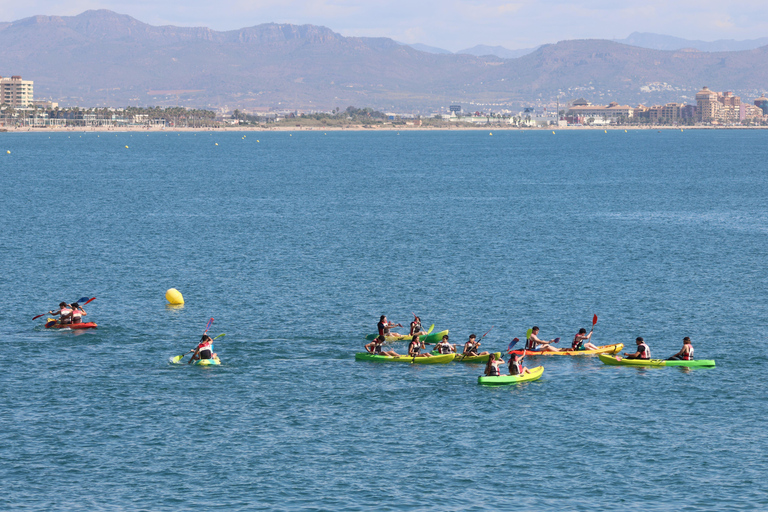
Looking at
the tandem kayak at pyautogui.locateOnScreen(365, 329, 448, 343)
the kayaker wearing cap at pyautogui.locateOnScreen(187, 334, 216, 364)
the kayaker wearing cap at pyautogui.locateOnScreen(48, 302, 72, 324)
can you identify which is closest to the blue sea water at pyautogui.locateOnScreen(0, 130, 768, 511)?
the kayaker wearing cap at pyautogui.locateOnScreen(187, 334, 216, 364)

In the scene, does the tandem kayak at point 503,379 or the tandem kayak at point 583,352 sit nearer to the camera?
the tandem kayak at point 503,379

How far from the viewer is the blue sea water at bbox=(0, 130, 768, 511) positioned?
3497 centimetres

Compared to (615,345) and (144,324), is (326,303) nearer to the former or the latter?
(144,324)

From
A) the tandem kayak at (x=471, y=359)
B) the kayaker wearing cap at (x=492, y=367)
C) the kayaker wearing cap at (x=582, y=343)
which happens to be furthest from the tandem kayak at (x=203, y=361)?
the kayaker wearing cap at (x=582, y=343)

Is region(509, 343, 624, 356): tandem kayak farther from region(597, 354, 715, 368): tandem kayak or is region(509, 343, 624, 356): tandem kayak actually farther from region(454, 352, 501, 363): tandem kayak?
region(454, 352, 501, 363): tandem kayak

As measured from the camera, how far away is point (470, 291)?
6806 cm

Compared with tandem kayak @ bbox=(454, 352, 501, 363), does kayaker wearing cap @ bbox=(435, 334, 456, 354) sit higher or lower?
higher

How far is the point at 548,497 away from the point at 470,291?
34.9 metres

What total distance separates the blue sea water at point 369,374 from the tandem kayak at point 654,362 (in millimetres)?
526

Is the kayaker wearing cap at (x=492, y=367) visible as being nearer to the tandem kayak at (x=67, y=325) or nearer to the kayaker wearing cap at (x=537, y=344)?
the kayaker wearing cap at (x=537, y=344)

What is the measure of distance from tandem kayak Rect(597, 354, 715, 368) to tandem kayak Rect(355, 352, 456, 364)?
27.1ft

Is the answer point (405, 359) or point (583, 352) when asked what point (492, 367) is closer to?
point (405, 359)

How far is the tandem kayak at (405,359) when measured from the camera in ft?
164

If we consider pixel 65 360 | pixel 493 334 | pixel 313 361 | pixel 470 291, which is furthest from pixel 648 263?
pixel 65 360
